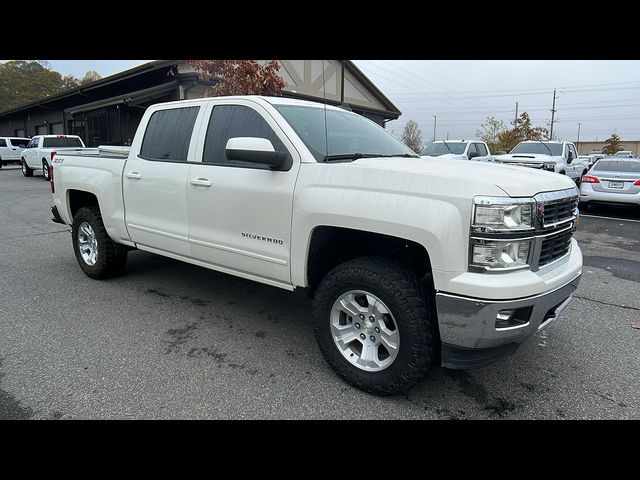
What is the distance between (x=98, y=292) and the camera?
189 inches

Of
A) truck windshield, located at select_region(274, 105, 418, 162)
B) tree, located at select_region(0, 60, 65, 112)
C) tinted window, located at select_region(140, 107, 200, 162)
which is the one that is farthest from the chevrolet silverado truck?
tree, located at select_region(0, 60, 65, 112)

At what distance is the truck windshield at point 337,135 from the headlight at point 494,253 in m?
1.34

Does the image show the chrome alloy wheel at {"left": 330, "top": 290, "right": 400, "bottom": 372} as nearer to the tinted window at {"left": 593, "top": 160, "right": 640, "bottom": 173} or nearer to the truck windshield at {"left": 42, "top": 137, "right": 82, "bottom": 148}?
the tinted window at {"left": 593, "top": 160, "right": 640, "bottom": 173}

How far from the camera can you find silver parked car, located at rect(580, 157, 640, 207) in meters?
10.1

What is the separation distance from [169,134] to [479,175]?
3053mm

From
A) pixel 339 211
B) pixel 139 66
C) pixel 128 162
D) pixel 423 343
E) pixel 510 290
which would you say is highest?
pixel 139 66

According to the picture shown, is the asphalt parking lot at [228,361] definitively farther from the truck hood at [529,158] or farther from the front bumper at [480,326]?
the truck hood at [529,158]

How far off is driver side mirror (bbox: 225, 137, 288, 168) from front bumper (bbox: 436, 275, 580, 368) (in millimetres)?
1504

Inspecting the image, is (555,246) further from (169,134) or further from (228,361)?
(169,134)

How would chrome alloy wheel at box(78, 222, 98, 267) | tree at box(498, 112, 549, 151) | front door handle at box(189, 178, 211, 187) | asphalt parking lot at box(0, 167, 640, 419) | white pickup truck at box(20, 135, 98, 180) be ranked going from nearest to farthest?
asphalt parking lot at box(0, 167, 640, 419) < front door handle at box(189, 178, 211, 187) < chrome alloy wheel at box(78, 222, 98, 267) < white pickup truck at box(20, 135, 98, 180) < tree at box(498, 112, 549, 151)

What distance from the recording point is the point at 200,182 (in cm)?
377

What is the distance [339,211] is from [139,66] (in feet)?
61.0
